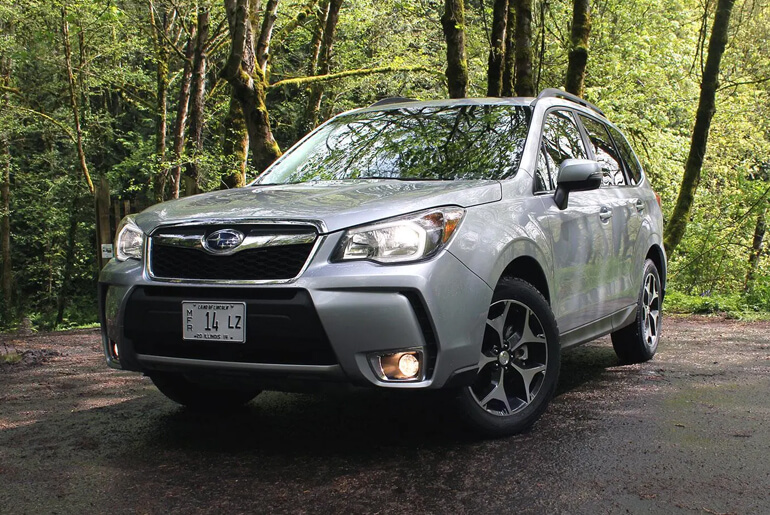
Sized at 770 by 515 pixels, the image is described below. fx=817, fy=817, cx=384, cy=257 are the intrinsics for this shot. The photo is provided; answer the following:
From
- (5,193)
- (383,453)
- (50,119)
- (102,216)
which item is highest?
(50,119)

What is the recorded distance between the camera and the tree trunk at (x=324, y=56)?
20.0m

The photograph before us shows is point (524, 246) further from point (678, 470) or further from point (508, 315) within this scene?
point (678, 470)

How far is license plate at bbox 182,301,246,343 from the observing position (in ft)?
11.7

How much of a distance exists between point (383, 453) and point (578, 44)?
9205mm

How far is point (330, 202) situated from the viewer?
3.81 meters

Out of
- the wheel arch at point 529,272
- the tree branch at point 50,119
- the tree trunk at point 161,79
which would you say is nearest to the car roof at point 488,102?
the wheel arch at point 529,272

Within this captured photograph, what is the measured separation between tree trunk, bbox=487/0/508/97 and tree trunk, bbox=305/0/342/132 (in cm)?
810

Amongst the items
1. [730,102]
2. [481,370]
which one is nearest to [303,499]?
[481,370]

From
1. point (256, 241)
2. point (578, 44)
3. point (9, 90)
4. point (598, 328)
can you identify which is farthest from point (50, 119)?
point (256, 241)

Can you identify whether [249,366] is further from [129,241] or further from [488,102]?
[488,102]

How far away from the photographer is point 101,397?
5.35 meters

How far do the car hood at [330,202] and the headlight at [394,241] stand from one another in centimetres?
5

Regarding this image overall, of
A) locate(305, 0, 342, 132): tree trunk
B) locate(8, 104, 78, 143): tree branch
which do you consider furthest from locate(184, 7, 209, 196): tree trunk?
locate(8, 104, 78, 143): tree branch

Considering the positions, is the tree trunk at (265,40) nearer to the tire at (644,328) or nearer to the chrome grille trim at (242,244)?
the tire at (644,328)
